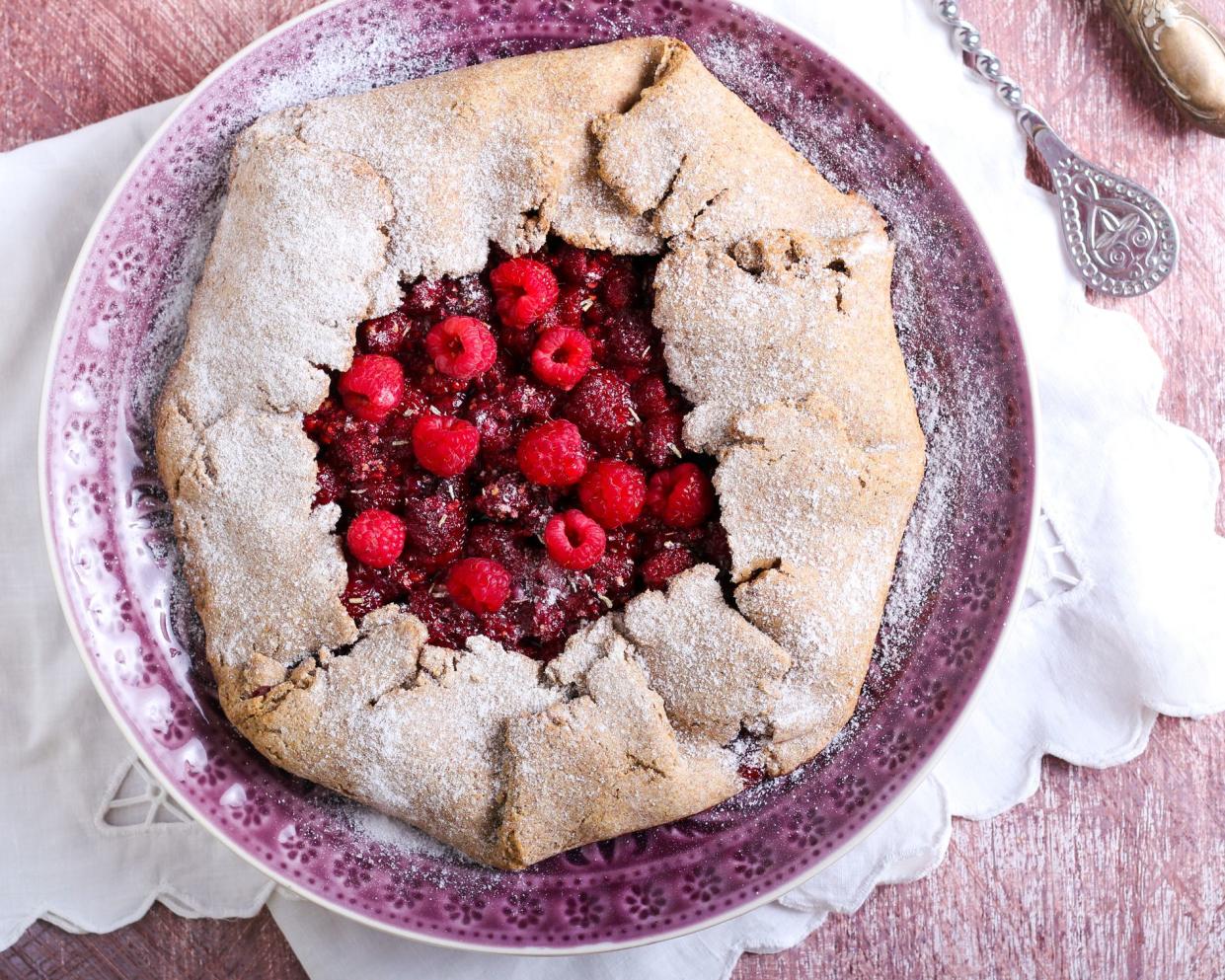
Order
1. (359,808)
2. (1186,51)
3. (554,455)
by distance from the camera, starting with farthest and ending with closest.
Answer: (1186,51), (359,808), (554,455)

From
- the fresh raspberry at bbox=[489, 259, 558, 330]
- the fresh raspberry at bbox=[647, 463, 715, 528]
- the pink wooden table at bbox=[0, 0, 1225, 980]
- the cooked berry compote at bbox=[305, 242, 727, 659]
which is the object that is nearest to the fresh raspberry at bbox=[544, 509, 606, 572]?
the cooked berry compote at bbox=[305, 242, 727, 659]

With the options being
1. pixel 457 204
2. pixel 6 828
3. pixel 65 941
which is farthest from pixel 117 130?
pixel 65 941

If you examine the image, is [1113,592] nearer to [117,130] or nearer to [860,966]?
[860,966]

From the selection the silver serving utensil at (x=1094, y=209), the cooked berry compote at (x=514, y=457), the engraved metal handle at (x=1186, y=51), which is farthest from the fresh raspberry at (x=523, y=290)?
the engraved metal handle at (x=1186, y=51)

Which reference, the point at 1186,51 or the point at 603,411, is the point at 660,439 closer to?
the point at 603,411

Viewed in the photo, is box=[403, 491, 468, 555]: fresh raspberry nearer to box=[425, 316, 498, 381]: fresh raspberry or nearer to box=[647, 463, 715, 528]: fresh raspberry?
box=[425, 316, 498, 381]: fresh raspberry

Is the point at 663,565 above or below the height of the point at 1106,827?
above

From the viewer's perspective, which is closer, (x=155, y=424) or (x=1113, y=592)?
(x=155, y=424)

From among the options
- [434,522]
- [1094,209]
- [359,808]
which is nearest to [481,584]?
[434,522]
